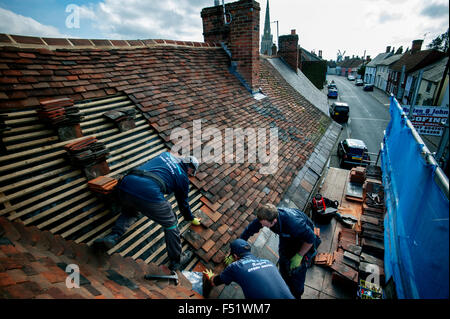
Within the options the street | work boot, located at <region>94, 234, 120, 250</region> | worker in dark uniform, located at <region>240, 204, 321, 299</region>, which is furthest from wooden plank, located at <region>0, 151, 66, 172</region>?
the street

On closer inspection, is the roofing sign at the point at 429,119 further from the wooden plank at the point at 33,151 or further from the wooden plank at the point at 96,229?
the wooden plank at the point at 33,151

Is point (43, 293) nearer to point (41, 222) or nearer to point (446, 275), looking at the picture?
point (41, 222)

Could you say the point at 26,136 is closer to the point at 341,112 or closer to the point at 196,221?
the point at 196,221

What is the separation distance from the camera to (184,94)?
551 cm

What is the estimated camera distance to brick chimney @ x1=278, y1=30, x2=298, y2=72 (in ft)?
45.1

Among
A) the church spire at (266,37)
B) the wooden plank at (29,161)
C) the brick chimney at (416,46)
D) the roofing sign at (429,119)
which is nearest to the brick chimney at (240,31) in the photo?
the roofing sign at (429,119)

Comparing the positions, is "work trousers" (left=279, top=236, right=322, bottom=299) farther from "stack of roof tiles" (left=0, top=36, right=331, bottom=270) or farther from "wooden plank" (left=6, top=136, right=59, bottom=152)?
"wooden plank" (left=6, top=136, right=59, bottom=152)

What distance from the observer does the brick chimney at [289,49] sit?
1374 cm

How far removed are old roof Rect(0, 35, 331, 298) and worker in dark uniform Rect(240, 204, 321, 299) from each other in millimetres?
689

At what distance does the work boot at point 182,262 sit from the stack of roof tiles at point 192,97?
5.6 inches

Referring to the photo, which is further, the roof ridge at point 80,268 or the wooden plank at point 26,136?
the wooden plank at point 26,136
